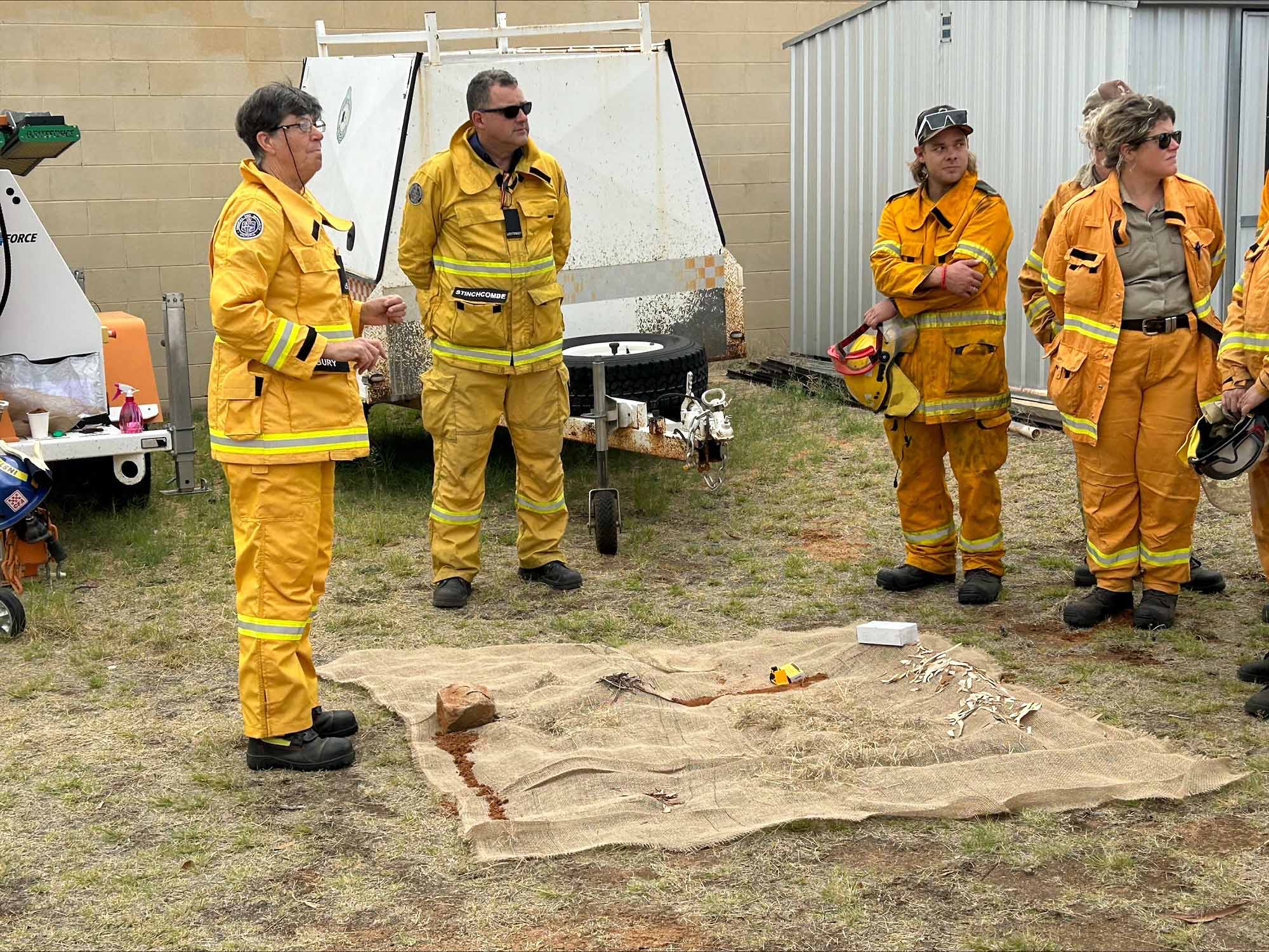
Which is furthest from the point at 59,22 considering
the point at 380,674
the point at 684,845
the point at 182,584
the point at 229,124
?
the point at 684,845

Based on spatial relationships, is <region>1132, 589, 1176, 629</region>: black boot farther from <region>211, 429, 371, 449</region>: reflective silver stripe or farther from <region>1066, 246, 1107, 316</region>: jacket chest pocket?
<region>211, 429, 371, 449</region>: reflective silver stripe

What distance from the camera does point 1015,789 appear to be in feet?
13.0

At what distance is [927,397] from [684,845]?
2.72 metres

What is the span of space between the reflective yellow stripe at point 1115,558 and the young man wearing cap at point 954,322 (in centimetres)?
53

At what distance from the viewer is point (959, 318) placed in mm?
5844

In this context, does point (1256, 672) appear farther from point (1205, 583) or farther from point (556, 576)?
point (556, 576)

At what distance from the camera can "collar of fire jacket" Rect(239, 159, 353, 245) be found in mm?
4191

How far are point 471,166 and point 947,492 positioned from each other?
2.46 metres

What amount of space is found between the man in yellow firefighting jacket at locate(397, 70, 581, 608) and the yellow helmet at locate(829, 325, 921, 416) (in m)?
1.27

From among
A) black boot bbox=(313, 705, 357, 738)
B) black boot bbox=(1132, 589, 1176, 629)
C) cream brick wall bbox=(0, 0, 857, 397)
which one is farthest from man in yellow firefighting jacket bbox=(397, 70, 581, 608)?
cream brick wall bbox=(0, 0, 857, 397)

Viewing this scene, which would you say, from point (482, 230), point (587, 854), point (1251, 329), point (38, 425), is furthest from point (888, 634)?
point (38, 425)

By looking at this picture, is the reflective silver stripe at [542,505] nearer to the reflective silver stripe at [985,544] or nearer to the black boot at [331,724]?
the reflective silver stripe at [985,544]

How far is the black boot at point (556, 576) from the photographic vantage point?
6387mm

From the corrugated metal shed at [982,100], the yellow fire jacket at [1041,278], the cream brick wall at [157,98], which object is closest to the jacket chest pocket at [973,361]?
the yellow fire jacket at [1041,278]
